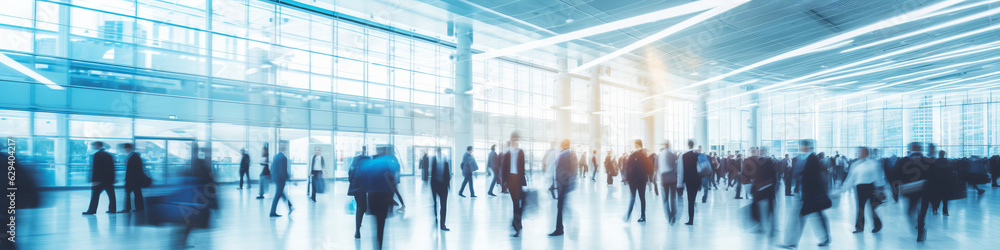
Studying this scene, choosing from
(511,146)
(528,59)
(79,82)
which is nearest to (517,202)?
(511,146)

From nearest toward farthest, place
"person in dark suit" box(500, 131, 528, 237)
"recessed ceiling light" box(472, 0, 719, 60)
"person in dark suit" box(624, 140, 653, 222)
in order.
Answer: "person in dark suit" box(500, 131, 528, 237), "person in dark suit" box(624, 140, 653, 222), "recessed ceiling light" box(472, 0, 719, 60)

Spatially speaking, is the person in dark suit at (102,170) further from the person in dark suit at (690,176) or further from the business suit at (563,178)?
the person in dark suit at (690,176)

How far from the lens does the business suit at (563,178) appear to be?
652 centimetres

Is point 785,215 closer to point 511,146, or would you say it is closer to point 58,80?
point 511,146

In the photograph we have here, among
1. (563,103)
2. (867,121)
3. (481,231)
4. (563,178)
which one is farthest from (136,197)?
(867,121)

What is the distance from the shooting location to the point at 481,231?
6953 mm

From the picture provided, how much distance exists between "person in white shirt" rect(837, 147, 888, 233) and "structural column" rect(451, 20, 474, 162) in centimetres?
1341

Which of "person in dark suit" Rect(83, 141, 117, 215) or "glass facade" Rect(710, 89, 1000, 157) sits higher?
"glass facade" Rect(710, 89, 1000, 157)

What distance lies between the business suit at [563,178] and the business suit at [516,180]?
18.1 inches

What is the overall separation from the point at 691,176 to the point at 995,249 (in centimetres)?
335

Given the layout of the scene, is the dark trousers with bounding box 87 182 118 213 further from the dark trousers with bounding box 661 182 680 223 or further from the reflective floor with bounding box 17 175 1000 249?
the dark trousers with bounding box 661 182 680 223

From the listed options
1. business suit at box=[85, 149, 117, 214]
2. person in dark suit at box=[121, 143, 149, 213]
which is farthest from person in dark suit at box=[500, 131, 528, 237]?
business suit at box=[85, 149, 117, 214]

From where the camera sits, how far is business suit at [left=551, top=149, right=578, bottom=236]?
21.4ft

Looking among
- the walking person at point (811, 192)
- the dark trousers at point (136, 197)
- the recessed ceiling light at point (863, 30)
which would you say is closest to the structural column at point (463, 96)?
the dark trousers at point (136, 197)
